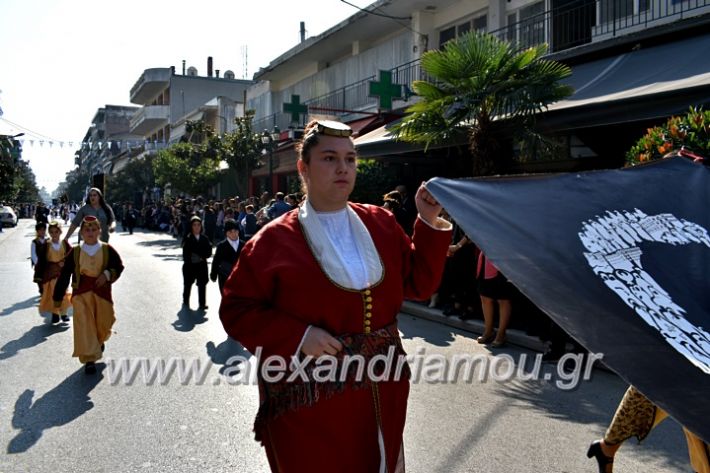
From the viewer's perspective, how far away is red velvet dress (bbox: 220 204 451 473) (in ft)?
7.46

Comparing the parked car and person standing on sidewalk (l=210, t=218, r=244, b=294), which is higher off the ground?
person standing on sidewalk (l=210, t=218, r=244, b=294)

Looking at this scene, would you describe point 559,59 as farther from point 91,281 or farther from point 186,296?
point 91,281

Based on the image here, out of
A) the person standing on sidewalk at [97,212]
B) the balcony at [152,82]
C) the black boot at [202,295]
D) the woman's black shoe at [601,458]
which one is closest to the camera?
the woman's black shoe at [601,458]

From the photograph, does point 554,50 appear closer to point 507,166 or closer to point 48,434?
point 507,166

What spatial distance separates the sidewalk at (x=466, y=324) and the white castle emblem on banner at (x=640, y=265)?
4.92m

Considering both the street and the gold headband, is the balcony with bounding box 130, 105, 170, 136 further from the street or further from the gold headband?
the gold headband

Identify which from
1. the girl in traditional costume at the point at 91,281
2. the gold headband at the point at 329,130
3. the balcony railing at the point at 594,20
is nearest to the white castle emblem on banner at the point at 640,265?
the gold headband at the point at 329,130

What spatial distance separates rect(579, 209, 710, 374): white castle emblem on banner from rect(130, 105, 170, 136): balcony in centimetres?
5852

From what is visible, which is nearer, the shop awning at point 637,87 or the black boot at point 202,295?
the shop awning at point 637,87

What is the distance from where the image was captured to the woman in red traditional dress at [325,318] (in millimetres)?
2279

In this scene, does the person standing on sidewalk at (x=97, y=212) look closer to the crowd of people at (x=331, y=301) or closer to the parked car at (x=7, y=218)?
the crowd of people at (x=331, y=301)

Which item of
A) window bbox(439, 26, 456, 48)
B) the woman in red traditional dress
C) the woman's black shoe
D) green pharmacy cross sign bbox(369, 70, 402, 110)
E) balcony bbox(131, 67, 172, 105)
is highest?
balcony bbox(131, 67, 172, 105)

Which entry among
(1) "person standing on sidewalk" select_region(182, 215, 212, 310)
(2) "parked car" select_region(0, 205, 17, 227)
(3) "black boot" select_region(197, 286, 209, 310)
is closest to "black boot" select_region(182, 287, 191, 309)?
(1) "person standing on sidewalk" select_region(182, 215, 212, 310)

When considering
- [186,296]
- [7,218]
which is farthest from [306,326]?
[7,218]
